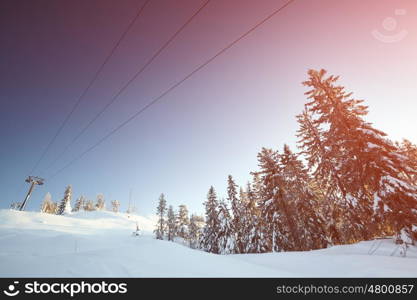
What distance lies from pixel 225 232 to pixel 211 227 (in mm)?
3162

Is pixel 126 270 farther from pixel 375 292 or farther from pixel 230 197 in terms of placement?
pixel 230 197

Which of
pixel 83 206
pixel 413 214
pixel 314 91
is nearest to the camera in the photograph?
pixel 413 214

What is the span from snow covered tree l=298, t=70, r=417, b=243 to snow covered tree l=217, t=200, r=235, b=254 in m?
15.5

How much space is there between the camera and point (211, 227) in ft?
95.3

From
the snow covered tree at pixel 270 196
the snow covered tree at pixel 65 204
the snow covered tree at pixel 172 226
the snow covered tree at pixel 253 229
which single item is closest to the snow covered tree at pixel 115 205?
the snow covered tree at pixel 65 204

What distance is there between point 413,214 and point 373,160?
2639 millimetres

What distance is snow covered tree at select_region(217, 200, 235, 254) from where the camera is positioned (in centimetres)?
2578

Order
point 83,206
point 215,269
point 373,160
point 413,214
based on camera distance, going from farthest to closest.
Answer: point 83,206 < point 373,160 < point 413,214 < point 215,269

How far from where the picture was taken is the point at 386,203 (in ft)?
24.0

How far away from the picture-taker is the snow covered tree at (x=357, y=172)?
23.8 ft

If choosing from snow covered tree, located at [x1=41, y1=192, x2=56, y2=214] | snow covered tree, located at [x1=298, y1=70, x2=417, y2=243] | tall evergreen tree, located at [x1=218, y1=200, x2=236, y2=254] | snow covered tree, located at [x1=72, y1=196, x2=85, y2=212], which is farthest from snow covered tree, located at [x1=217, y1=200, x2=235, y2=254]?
snow covered tree, located at [x1=41, y1=192, x2=56, y2=214]

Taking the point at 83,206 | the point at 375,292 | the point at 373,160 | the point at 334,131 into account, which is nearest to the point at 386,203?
the point at 373,160

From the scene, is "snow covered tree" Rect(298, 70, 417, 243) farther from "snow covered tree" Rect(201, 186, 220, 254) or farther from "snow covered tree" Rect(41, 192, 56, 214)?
"snow covered tree" Rect(41, 192, 56, 214)

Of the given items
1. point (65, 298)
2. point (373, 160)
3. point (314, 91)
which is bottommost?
point (65, 298)
